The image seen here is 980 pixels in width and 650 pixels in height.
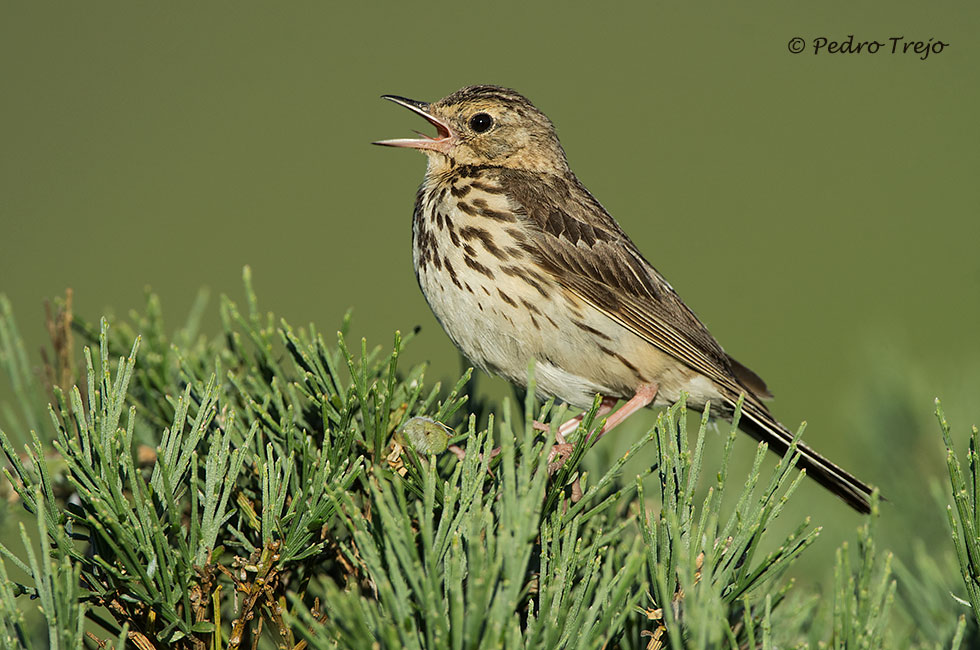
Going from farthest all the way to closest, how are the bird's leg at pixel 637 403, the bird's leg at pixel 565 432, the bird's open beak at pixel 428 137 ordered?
1. the bird's open beak at pixel 428 137
2. the bird's leg at pixel 637 403
3. the bird's leg at pixel 565 432

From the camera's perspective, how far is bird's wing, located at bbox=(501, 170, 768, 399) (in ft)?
13.0

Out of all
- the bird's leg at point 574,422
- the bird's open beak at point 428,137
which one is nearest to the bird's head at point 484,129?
the bird's open beak at point 428,137

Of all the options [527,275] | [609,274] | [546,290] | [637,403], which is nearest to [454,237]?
[527,275]

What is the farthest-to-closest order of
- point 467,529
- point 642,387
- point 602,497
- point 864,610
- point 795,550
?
point 642,387 < point 602,497 < point 795,550 < point 467,529 < point 864,610

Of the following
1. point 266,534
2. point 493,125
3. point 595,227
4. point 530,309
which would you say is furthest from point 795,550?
point 493,125

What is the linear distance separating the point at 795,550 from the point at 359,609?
878mm

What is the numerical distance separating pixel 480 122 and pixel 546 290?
3.71 feet

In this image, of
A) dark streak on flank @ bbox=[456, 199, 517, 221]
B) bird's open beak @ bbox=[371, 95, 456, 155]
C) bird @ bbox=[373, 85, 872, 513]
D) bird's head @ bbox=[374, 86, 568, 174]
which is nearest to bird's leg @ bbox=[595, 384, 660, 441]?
bird @ bbox=[373, 85, 872, 513]

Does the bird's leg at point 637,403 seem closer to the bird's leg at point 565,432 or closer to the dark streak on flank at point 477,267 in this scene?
the bird's leg at point 565,432

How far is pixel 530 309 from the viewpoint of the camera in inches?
147

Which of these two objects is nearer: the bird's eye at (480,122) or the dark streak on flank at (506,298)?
the dark streak on flank at (506,298)

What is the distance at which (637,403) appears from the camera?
3.97 metres

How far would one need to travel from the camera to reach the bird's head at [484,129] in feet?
14.4

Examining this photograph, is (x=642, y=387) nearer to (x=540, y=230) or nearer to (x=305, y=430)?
(x=540, y=230)
